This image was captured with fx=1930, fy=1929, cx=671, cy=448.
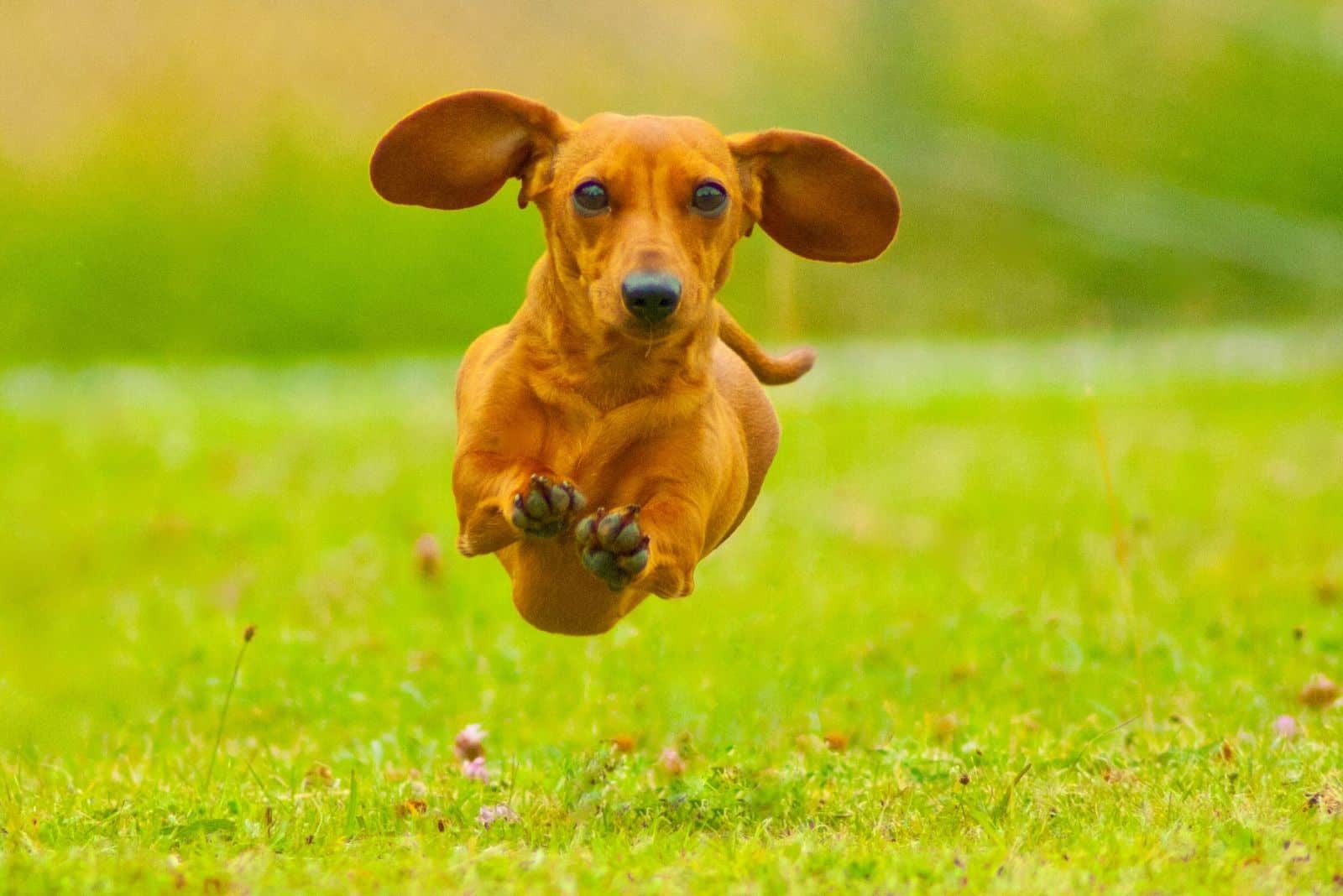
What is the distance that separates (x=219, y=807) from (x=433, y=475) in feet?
15.2

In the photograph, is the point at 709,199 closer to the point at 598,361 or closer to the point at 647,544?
the point at 598,361

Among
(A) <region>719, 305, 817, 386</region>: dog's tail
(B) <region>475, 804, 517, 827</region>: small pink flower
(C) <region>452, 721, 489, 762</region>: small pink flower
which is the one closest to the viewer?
(B) <region>475, 804, 517, 827</region>: small pink flower

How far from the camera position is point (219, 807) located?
398 cm

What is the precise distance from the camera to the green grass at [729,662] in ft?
11.8

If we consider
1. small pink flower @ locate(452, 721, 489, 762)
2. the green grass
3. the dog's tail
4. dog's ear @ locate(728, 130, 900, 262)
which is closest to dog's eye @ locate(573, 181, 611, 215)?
dog's ear @ locate(728, 130, 900, 262)

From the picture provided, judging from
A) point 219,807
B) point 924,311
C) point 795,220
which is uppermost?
point 924,311

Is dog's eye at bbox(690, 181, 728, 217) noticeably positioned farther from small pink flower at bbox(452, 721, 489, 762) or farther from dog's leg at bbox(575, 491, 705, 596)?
small pink flower at bbox(452, 721, 489, 762)

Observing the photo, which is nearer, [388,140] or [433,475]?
[388,140]

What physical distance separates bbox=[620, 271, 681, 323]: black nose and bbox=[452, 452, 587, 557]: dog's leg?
1.03ft

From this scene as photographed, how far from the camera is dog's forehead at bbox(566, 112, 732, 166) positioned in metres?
3.23

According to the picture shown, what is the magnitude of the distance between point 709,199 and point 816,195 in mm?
374

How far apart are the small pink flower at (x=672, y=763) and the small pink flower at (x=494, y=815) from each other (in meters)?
0.53

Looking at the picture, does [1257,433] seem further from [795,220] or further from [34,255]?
[34,255]

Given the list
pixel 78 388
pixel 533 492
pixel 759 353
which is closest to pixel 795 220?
pixel 759 353
